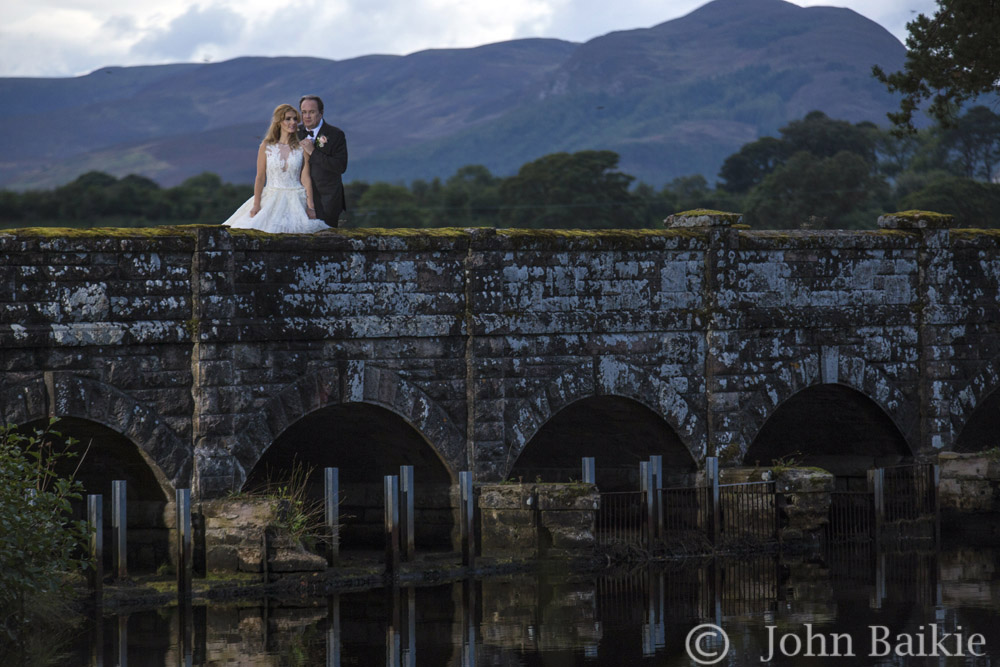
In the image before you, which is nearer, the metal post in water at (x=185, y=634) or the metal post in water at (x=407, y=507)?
the metal post in water at (x=185, y=634)

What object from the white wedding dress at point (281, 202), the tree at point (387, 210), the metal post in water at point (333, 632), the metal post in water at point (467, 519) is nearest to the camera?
the metal post in water at point (333, 632)

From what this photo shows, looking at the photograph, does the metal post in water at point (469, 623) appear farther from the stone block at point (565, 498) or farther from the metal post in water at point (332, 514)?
the metal post in water at point (332, 514)

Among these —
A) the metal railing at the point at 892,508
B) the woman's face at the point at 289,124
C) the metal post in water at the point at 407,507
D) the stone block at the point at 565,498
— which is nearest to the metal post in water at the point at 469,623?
the metal post in water at the point at 407,507

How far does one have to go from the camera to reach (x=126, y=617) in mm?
14812

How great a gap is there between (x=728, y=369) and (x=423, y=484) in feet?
14.6

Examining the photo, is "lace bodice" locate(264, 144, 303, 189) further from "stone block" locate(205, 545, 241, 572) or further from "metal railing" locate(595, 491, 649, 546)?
"metal railing" locate(595, 491, 649, 546)

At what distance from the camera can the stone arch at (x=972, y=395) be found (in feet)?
71.9

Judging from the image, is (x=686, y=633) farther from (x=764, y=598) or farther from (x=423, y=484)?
(x=423, y=484)

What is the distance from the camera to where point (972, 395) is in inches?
872

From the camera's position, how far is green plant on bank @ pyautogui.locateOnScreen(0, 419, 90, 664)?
1341 cm

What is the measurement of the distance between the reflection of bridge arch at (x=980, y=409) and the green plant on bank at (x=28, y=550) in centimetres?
1329

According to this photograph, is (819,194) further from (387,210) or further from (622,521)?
(622,521)

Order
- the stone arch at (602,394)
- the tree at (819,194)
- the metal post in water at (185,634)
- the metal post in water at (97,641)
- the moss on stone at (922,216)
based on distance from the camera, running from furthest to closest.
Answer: the tree at (819,194)
the moss on stone at (922,216)
the stone arch at (602,394)
the metal post in water at (185,634)
the metal post in water at (97,641)

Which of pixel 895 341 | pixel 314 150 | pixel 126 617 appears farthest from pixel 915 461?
pixel 126 617
